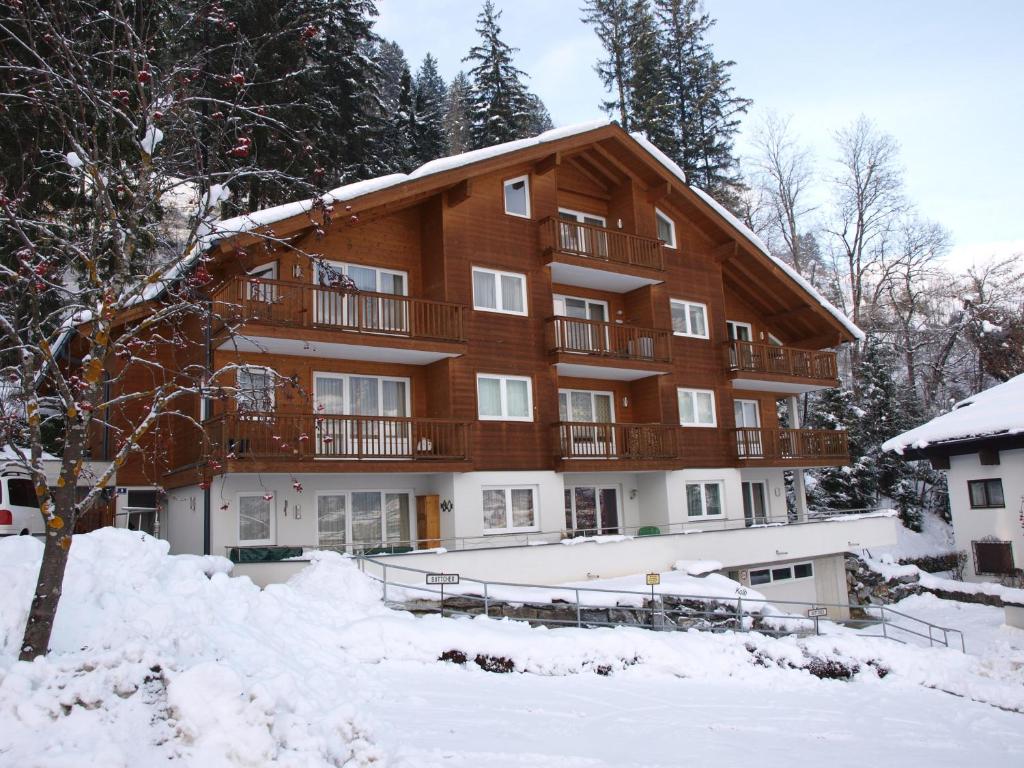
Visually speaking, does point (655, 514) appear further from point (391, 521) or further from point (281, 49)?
point (281, 49)

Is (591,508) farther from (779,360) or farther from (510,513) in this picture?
(779,360)

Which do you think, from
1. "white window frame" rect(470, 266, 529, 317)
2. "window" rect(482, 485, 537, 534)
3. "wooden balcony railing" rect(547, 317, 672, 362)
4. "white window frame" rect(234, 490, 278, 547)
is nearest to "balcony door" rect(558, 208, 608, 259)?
"white window frame" rect(470, 266, 529, 317)

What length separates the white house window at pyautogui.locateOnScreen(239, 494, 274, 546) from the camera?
19453 mm

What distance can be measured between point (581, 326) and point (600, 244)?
9.55 ft

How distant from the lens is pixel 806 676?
1515 cm

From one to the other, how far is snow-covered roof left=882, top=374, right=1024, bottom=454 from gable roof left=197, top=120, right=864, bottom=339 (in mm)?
4361

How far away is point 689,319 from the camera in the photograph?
1142 inches

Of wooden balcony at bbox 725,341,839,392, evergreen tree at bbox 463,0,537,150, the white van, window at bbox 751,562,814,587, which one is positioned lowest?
window at bbox 751,562,814,587

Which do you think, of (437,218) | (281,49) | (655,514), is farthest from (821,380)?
(281,49)

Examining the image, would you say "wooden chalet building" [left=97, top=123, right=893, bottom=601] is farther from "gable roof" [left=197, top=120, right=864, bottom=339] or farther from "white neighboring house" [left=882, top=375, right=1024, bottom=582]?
"white neighboring house" [left=882, top=375, right=1024, bottom=582]

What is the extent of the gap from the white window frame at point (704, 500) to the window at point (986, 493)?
9.73 m

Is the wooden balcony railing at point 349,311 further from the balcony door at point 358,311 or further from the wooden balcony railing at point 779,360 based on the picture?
the wooden balcony railing at point 779,360

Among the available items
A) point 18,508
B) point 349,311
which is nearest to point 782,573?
point 349,311

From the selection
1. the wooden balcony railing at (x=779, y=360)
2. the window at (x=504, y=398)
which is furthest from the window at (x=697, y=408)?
the window at (x=504, y=398)
